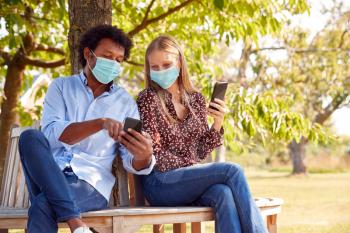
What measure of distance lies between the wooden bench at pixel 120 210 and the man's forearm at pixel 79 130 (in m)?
0.39

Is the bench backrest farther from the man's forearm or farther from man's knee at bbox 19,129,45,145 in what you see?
man's knee at bbox 19,129,45,145

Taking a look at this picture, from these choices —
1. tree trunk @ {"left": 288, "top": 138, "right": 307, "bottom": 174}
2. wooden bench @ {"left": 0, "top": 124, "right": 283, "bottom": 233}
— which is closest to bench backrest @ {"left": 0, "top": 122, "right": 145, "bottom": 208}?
wooden bench @ {"left": 0, "top": 124, "right": 283, "bottom": 233}

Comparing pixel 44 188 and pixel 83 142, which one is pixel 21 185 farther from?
pixel 44 188

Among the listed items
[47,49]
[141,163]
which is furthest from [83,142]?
[47,49]

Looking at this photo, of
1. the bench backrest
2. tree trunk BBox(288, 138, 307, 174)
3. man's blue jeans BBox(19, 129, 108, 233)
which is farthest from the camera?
tree trunk BBox(288, 138, 307, 174)

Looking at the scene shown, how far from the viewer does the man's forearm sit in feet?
11.1

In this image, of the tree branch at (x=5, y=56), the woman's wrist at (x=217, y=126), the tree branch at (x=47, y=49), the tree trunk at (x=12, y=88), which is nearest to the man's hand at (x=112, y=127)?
the woman's wrist at (x=217, y=126)

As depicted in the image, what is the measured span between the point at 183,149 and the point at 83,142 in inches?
23.0

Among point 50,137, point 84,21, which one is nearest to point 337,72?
point 84,21

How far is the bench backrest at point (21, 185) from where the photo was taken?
13.0ft

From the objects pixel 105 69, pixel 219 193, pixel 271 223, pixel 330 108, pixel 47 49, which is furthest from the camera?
pixel 330 108

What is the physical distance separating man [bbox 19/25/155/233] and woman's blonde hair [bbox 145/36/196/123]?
0.16 meters

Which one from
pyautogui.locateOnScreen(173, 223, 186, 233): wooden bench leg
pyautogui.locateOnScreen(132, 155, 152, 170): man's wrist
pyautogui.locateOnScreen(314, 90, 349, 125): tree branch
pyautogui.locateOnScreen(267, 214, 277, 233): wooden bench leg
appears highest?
pyautogui.locateOnScreen(132, 155, 152, 170): man's wrist

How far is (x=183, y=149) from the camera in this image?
12.8 feet
